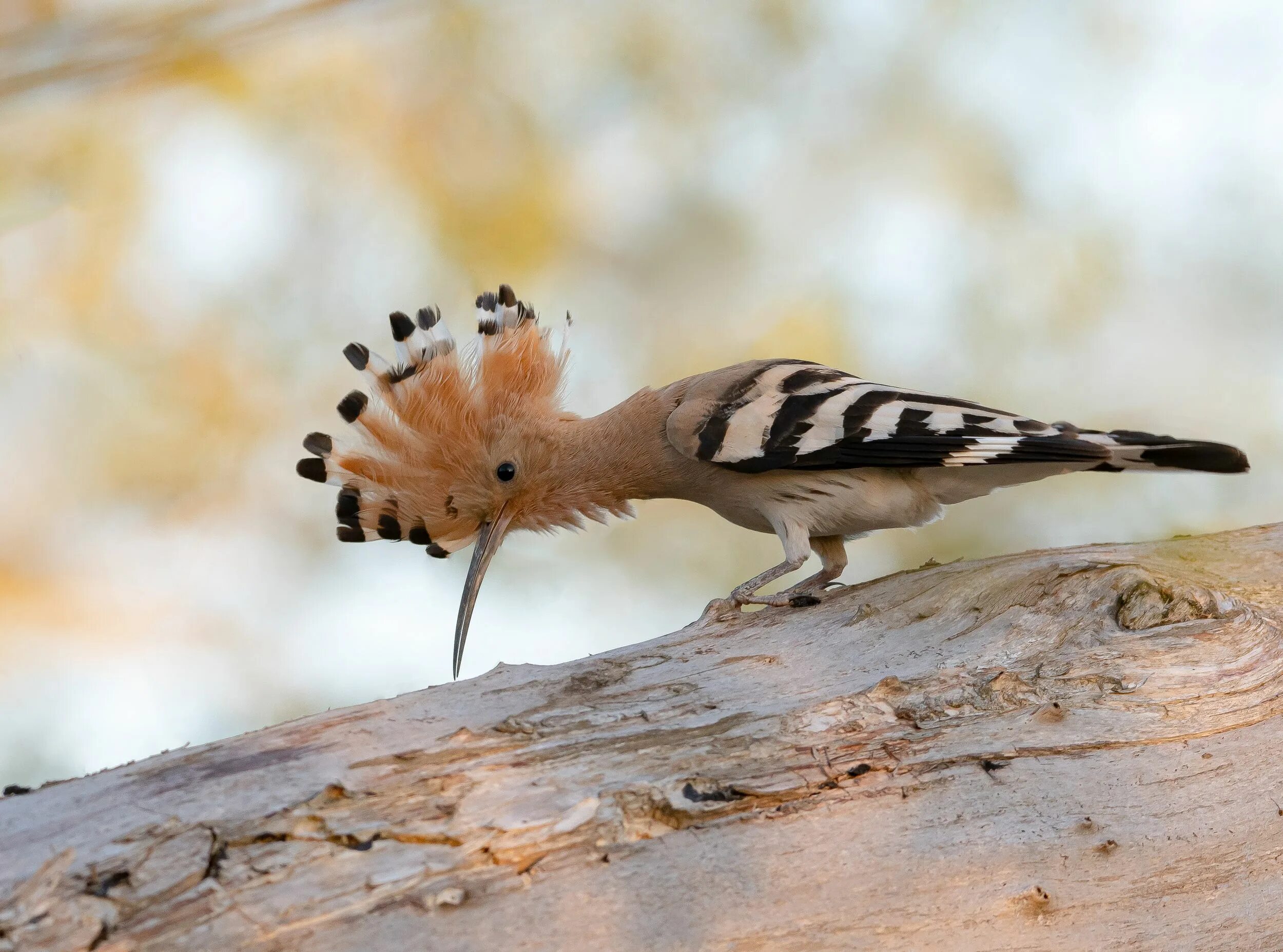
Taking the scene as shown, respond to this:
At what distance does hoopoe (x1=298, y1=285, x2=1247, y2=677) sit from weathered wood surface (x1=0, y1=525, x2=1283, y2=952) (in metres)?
0.51

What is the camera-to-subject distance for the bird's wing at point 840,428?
2012 millimetres

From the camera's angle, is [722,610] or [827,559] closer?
[722,610]

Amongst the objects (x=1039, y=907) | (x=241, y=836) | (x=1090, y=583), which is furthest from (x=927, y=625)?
(x=241, y=836)

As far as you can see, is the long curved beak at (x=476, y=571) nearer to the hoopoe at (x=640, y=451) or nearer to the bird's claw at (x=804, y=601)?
the hoopoe at (x=640, y=451)

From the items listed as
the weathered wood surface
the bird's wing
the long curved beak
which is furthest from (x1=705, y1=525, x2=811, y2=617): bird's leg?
the long curved beak

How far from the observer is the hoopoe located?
210 cm

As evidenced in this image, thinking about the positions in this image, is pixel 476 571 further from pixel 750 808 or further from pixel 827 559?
pixel 750 808

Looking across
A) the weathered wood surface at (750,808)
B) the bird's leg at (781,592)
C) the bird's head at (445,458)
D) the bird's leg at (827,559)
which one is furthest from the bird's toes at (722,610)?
the bird's head at (445,458)

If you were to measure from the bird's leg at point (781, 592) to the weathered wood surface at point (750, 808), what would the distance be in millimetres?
270

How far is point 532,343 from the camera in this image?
2.59 meters

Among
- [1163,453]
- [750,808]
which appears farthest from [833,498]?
[750,808]

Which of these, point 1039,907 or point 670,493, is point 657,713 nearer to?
point 1039,907

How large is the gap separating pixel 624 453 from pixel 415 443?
452 millimetres

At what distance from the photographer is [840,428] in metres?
2.12
